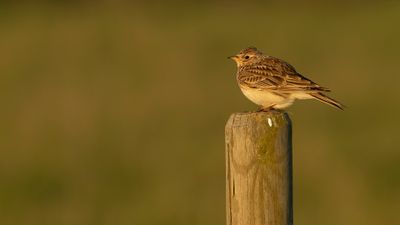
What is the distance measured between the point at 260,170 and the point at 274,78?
2894 millimetres

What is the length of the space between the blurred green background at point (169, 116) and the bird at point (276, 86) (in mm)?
2624

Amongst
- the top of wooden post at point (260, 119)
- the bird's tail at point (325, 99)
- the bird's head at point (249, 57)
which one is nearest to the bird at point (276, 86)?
the bird's tail at point (325, 99)

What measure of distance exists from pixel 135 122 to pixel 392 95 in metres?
3.68

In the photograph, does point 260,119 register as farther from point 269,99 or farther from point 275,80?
point 275,80

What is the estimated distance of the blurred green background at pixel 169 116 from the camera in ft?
33.8

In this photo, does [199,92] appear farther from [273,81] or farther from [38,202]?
[273,81]

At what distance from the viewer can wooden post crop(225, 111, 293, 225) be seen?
13.9 feet

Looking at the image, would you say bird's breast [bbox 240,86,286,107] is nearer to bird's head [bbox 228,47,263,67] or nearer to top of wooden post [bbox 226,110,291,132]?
bird's head [bbox 228,47,263,67]

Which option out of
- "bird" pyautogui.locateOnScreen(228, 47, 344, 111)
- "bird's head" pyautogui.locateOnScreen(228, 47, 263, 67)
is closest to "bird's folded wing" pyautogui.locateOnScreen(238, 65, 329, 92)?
"bird" pyautogui.locateOnScreen(228, 47, 344, 111)

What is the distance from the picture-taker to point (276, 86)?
6.95 m

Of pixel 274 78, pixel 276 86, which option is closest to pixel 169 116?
pixel 274 78

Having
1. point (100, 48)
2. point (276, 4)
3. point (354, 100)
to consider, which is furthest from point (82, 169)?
point (276, 4)

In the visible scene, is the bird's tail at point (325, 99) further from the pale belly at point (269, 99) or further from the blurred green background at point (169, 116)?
the blurred green background at point (169, 116)

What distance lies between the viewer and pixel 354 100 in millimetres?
14188
